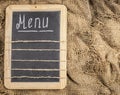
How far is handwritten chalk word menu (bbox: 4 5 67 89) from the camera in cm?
116

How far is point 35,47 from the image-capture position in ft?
3.86

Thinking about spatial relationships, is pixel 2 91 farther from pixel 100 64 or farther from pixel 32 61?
pixel 100 64


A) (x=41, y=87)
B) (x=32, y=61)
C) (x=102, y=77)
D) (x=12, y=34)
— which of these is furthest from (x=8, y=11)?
(x=102, y=77)

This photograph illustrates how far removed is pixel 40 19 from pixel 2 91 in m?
0.31

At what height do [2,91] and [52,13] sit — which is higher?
[52,13]

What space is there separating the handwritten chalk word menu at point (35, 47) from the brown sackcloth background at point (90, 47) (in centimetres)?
3

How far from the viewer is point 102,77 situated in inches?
46.0

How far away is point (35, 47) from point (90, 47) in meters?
0.21

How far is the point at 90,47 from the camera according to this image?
1.19 meters

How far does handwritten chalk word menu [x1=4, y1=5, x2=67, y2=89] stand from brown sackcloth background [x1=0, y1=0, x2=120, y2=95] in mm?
26

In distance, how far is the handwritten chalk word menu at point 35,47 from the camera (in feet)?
3.82

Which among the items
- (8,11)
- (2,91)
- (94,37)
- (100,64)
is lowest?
(2,91)

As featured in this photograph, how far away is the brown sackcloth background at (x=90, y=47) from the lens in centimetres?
117

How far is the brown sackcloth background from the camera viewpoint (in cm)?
117
